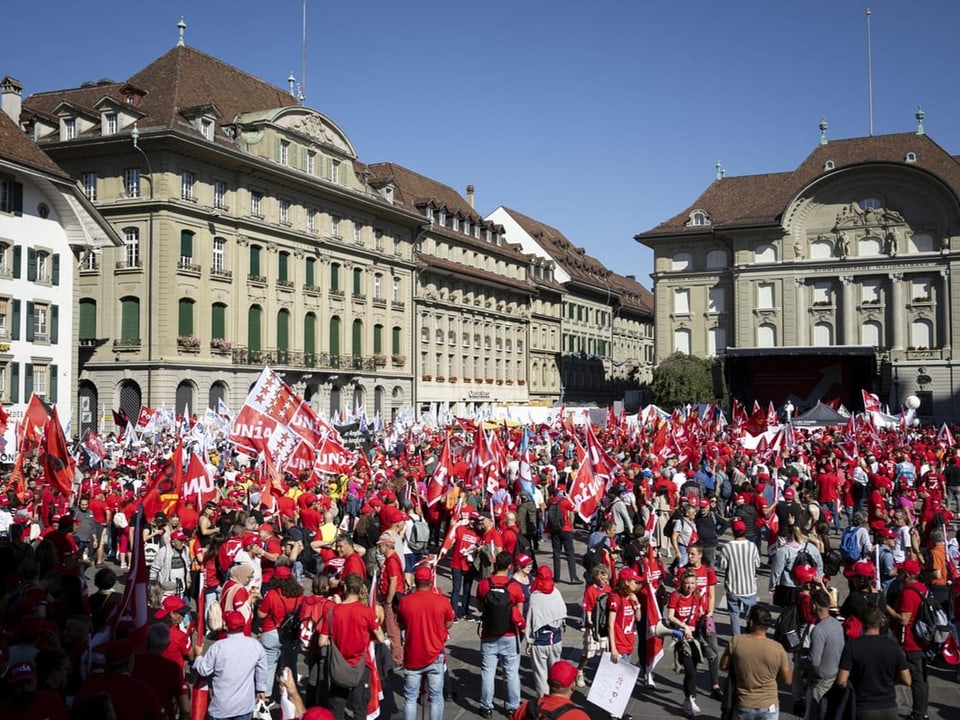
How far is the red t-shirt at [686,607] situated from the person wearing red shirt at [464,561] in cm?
401

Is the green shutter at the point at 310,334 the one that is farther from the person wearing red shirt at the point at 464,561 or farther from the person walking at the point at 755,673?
the person walking at the point at 755,673

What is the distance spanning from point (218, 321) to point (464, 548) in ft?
122

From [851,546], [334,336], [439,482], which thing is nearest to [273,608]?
[851,546]

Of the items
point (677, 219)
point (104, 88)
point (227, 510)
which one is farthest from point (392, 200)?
point (227, 510)

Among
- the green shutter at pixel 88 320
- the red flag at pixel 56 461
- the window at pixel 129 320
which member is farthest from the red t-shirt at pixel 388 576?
the green shutter at pixel 88 320

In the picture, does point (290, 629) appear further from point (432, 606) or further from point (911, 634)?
point (911, 634)

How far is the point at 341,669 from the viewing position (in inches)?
344

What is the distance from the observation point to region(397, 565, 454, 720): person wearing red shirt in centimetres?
924

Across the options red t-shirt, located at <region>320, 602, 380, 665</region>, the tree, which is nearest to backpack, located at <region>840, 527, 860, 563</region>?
red t-shirt, located at <region>320, 602, 380, 665</region>

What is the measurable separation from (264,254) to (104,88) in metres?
10.8

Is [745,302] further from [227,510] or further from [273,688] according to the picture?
[273,688]

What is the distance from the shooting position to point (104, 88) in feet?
167

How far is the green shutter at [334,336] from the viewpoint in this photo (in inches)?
2267

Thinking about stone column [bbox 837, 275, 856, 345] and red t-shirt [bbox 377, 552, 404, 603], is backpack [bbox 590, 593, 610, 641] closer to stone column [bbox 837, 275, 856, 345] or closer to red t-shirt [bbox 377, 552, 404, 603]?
red t-shirt [bbox 377, 552, 404, 603]
